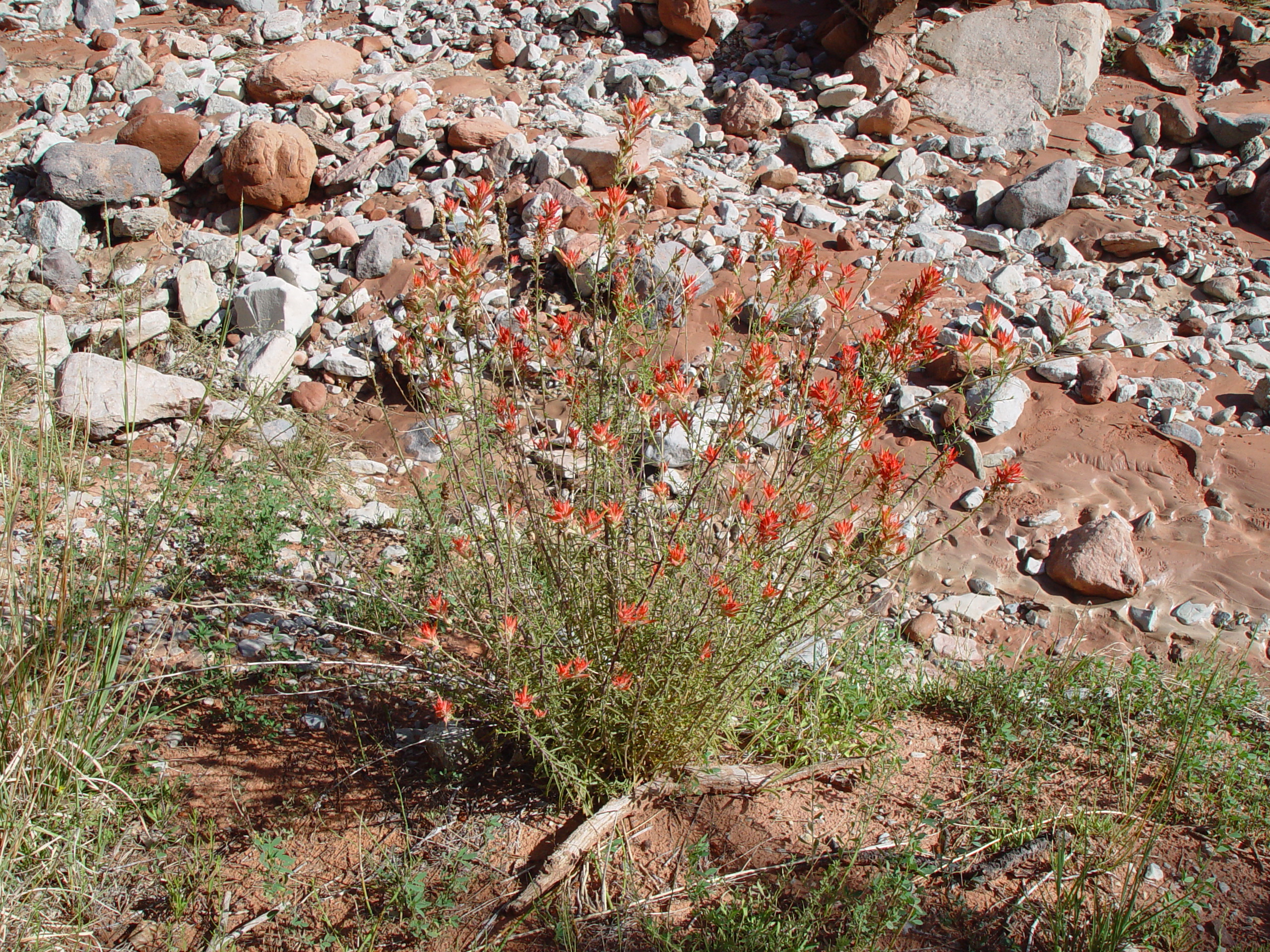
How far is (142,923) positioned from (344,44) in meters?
8.14

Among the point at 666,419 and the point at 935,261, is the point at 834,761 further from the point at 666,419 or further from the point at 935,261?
the point at 935,261

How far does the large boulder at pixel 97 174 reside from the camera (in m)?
6.71

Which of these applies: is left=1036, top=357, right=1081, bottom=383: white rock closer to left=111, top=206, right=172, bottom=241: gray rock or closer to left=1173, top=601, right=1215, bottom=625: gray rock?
left=1173, top=601, right=1215, bottom=625: gray rock

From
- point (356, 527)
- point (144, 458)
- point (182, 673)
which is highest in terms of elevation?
point (182, 673)

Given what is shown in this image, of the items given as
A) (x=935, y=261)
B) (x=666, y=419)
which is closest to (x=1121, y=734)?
→ (x=666, y=419)

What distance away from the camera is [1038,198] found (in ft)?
21.4

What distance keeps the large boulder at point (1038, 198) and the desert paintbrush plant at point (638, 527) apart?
15.9 feet

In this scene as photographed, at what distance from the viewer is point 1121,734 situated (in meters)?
2.81

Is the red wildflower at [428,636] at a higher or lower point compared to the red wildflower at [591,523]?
lower

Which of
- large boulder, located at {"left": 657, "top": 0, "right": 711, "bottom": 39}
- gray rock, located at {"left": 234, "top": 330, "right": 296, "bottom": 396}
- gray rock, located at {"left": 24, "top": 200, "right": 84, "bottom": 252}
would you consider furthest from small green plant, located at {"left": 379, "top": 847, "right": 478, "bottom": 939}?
large boulder, located at {"left": 657, "top": 0, "right": 711, "bottom": 39}

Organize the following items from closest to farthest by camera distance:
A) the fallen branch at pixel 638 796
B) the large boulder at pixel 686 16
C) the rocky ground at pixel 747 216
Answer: the fallen branch at pixel 638 796 → the rocky ground at pixel 747 216 → the large boulder at pixel 686 16

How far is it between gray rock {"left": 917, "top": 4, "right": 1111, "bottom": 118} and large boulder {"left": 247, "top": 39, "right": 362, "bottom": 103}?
521 cm

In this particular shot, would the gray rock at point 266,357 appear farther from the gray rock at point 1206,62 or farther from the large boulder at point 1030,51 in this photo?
the gray rock at point 1206,62

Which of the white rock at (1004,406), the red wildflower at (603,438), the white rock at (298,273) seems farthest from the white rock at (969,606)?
the white rock at (298,273)
